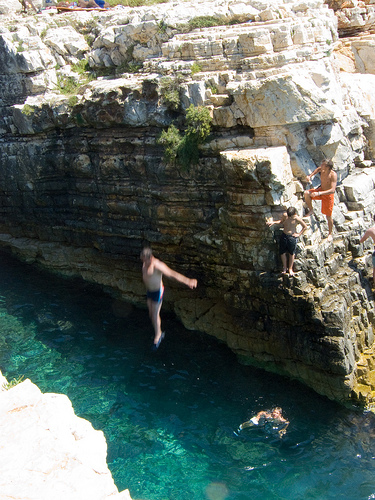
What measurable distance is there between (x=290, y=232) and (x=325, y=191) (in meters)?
1.29

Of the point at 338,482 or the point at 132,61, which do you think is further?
the point at 132,61

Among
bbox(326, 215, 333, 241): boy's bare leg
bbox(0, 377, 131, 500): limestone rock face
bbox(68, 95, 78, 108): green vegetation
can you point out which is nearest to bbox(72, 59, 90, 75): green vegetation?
bbox(68, 95, 78, 108): green vegetation

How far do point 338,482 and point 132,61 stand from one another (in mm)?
10459

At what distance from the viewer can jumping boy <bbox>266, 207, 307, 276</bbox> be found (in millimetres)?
9344

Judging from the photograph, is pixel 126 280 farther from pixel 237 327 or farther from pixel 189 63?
pixel 189 63

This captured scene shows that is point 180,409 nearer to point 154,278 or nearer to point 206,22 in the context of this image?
point 154,278

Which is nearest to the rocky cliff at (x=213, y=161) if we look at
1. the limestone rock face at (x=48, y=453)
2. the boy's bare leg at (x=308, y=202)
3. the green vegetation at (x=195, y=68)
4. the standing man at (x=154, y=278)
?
the green vegetation at (x=195, y=68)

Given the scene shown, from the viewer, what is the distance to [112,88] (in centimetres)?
1149

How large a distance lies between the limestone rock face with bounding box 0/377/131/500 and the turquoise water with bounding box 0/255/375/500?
321 centimetres

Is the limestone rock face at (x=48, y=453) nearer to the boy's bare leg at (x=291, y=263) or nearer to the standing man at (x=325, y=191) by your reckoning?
the boy's bare leg at (x=291, y=263)

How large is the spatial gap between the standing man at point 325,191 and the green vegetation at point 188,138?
241 cm

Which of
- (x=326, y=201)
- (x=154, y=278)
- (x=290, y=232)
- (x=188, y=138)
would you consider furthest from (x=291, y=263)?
(x=188, y=138)

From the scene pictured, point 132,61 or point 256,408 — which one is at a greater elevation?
point 132,61

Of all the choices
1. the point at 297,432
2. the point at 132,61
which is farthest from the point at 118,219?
the point at 297,432
